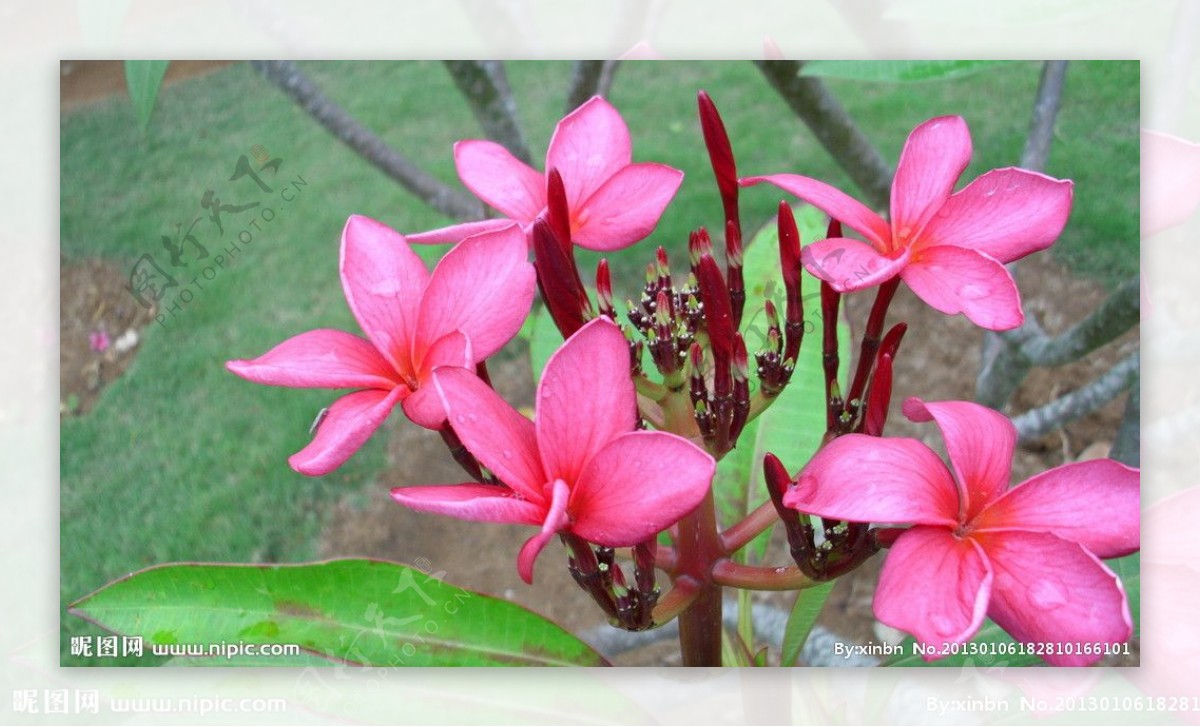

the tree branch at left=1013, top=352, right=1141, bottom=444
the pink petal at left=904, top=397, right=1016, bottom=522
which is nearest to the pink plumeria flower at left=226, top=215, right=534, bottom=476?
the pink petal at left=904, top=397, right=1016, bottom=522

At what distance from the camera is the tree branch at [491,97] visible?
1002mm

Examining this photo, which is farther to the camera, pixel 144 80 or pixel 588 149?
pixel 144 80

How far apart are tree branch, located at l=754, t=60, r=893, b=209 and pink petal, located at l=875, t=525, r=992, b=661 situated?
57cm

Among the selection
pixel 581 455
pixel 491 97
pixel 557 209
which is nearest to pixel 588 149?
pixel 557 209

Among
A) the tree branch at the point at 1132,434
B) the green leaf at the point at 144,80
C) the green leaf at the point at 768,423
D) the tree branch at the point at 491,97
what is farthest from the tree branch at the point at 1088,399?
the green leaf at the point at 144,80

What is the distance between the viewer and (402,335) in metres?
0.54

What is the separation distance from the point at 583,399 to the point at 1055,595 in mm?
222

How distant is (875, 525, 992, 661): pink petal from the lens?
1.47 feet

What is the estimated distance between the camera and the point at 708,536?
1.88 ft

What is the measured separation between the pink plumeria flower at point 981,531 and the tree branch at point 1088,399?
1.56 ft

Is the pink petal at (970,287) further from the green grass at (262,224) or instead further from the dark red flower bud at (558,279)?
the green grass at (262,224)

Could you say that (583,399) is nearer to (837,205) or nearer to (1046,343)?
(837,205)

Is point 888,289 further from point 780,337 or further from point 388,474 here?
point 388,474

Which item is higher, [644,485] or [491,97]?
[491,97]
